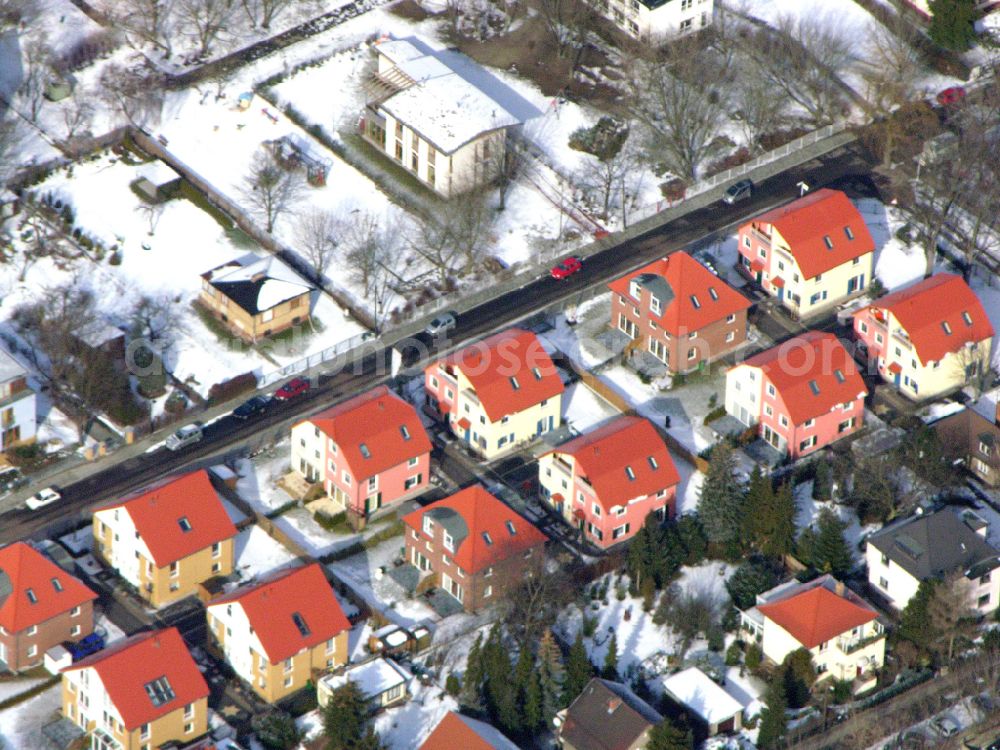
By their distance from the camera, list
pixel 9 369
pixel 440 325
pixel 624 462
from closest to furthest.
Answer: pixel 624 462 < pixel 9 369 < pixel 440 325

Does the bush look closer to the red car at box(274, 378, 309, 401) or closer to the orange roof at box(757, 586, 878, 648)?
the red car at box(274, 378, 309, 401)

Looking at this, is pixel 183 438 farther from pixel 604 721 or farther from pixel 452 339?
pixel 604 721

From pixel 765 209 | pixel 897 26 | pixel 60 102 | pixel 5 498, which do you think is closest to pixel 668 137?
pixel 765 209

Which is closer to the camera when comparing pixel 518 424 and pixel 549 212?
pixel 518 424

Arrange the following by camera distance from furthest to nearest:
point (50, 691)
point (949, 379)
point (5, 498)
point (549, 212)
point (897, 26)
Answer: point (897, 26) < point (549, 212) < point (949, 379) < point (5, 498) < point (50, 691)

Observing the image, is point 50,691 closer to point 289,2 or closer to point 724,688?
point 724,688

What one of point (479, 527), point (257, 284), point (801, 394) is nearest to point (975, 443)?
point (801, 394)

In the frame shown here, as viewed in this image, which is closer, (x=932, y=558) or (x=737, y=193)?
(x=932, y=558)
